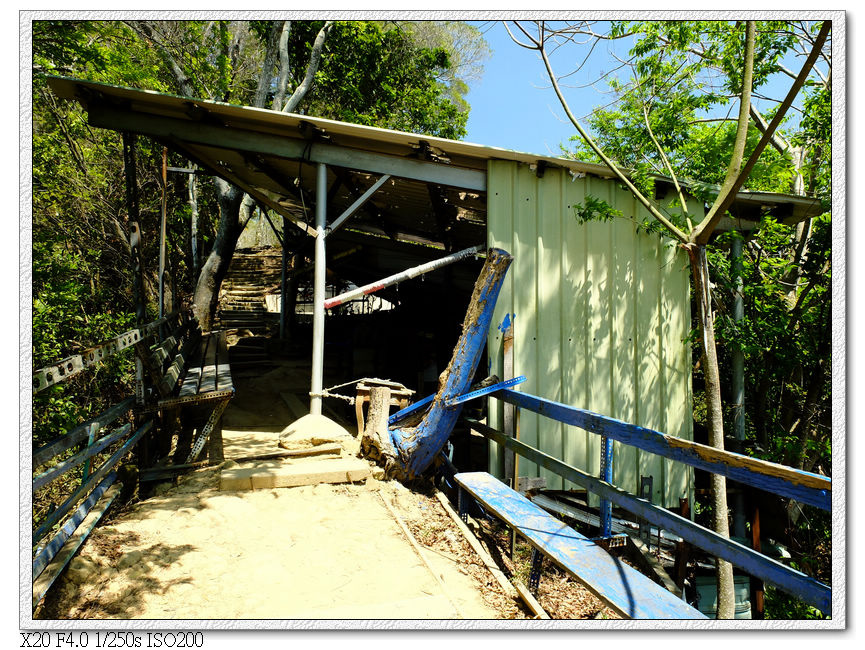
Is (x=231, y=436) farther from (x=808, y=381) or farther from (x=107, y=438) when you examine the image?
(x=808, y=381)

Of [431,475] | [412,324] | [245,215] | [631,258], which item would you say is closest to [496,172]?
[631,258]

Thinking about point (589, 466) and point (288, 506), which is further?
point (589, 466)

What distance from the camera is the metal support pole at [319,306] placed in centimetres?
496

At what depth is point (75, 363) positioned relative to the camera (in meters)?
2.40

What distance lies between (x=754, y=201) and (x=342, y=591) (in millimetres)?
5964

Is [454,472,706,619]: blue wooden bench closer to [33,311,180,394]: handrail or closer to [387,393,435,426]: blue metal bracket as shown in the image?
[387,393,435,426]: blue metal bracket

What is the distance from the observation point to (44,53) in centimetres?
439

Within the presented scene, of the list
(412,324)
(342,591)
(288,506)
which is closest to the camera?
(342,591)

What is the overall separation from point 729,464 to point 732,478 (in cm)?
8

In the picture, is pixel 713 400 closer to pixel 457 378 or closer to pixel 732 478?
pixel 732 478

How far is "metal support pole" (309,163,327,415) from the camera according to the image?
496 cm

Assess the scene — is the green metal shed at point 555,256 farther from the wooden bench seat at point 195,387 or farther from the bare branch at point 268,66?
the bare branch at point 268,66

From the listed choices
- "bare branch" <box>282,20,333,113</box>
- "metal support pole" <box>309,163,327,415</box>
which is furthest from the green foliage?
"metal support pole" <box>309,163,327,415</box>

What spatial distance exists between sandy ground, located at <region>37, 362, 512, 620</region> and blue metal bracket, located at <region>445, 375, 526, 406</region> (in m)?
0.91
